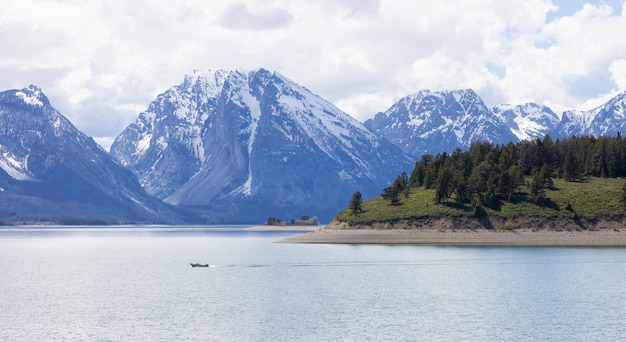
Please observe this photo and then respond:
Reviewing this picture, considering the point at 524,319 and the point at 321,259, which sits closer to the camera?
the point at 524,319

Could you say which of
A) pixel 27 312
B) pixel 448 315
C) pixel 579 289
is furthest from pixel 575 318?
pixel 27 312

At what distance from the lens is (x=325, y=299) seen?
106250mm

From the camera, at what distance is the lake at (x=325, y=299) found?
8256 centimetres

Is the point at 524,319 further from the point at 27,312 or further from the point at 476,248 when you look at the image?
the point at 476,248

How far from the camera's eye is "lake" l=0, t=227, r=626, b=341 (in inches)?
3250

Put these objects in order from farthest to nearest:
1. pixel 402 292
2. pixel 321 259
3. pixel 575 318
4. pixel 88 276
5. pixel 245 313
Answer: pixel 321 259 < pixel 88 276 < pixel 402 292 < pixel 245 313 < pixel 575 318

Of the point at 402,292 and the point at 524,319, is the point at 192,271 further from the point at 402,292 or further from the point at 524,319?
the point at 524,319

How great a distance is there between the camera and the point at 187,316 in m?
92.5

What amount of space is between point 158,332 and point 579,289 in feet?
184

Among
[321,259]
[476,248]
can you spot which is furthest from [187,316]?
[476,248]

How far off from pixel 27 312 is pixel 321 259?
80.9m

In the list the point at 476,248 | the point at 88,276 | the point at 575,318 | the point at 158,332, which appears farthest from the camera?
the point at 476,248

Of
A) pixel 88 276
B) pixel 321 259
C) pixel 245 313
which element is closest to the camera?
pixel 245 313

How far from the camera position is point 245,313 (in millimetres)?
94562
